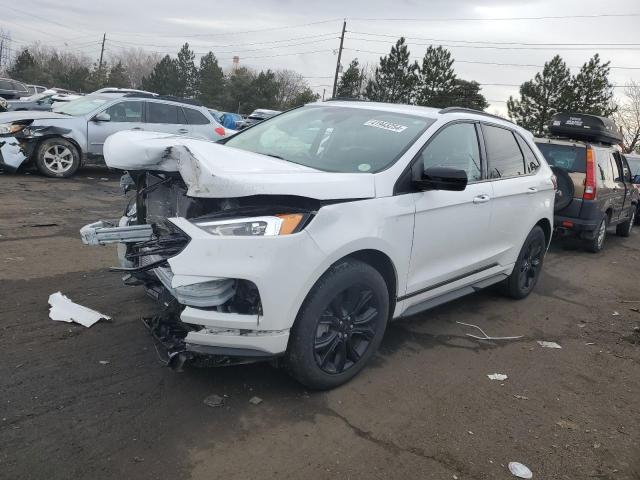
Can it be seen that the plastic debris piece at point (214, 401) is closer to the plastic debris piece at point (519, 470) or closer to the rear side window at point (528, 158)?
the plastic debris piece at point (519, 470)

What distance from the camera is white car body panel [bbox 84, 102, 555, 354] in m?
2.85

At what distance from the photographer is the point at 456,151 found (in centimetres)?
437

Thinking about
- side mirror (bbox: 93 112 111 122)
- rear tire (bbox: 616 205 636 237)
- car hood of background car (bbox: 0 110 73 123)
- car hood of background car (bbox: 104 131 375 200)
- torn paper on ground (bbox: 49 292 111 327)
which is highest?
side mirror (bbox: 93 112 111 122)

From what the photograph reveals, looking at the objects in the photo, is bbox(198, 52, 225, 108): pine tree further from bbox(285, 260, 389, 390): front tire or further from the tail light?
bbox(285, 260, 389, 390): front tire

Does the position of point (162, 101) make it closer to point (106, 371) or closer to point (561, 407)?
point (106, 371)

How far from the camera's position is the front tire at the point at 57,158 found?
10.5 meters

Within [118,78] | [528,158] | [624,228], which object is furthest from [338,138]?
[118,78]

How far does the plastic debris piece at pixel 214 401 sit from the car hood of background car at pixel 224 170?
125cm

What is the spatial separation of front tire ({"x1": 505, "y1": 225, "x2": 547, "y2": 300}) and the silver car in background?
24.8 ft

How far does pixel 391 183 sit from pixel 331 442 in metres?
1.66

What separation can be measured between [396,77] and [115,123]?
35.9 m

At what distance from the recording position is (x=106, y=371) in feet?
11.3

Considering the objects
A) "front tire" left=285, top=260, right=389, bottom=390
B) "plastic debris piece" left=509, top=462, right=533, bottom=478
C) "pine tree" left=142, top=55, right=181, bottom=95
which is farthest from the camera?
"pine tree" left=142, top=55, right=181, bottom=95

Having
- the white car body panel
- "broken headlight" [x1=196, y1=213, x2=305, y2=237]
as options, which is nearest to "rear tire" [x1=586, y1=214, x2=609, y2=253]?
the white car body panel
